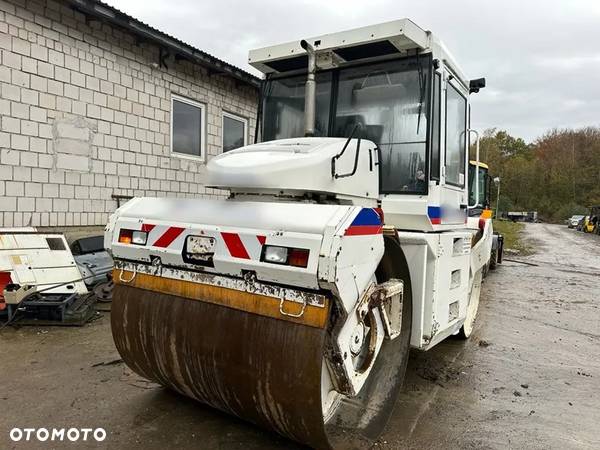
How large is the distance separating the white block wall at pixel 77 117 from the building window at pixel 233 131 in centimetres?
120

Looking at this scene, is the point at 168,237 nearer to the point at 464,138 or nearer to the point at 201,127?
the point at 464,138

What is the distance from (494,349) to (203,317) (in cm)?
410

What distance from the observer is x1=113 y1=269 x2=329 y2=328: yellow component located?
2.41 meters

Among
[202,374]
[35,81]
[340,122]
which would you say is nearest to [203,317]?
[202,374]

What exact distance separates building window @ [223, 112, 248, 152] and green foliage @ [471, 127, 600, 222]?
52.9 metres

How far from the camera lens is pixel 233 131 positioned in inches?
416

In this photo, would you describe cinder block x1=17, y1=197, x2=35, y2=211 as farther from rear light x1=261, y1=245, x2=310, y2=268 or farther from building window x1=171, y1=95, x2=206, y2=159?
rear light x1=261, y1=245, x2=310, y2=268

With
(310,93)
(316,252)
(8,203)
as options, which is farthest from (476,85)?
(8,203)

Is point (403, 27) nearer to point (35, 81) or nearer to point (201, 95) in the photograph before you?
point (35, 81)

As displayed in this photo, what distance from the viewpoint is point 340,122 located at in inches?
159

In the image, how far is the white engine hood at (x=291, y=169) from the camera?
2.91 meters

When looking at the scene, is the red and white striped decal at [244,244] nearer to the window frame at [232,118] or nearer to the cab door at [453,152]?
the cab door at [453,152]

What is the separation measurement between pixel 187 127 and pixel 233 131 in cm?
142

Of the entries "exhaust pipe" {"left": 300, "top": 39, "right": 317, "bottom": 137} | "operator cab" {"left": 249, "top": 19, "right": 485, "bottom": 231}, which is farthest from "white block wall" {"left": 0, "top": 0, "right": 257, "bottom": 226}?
"exhaust pipe" {"left": 300, "top": 39, "right": 317, "bottom": 137}
